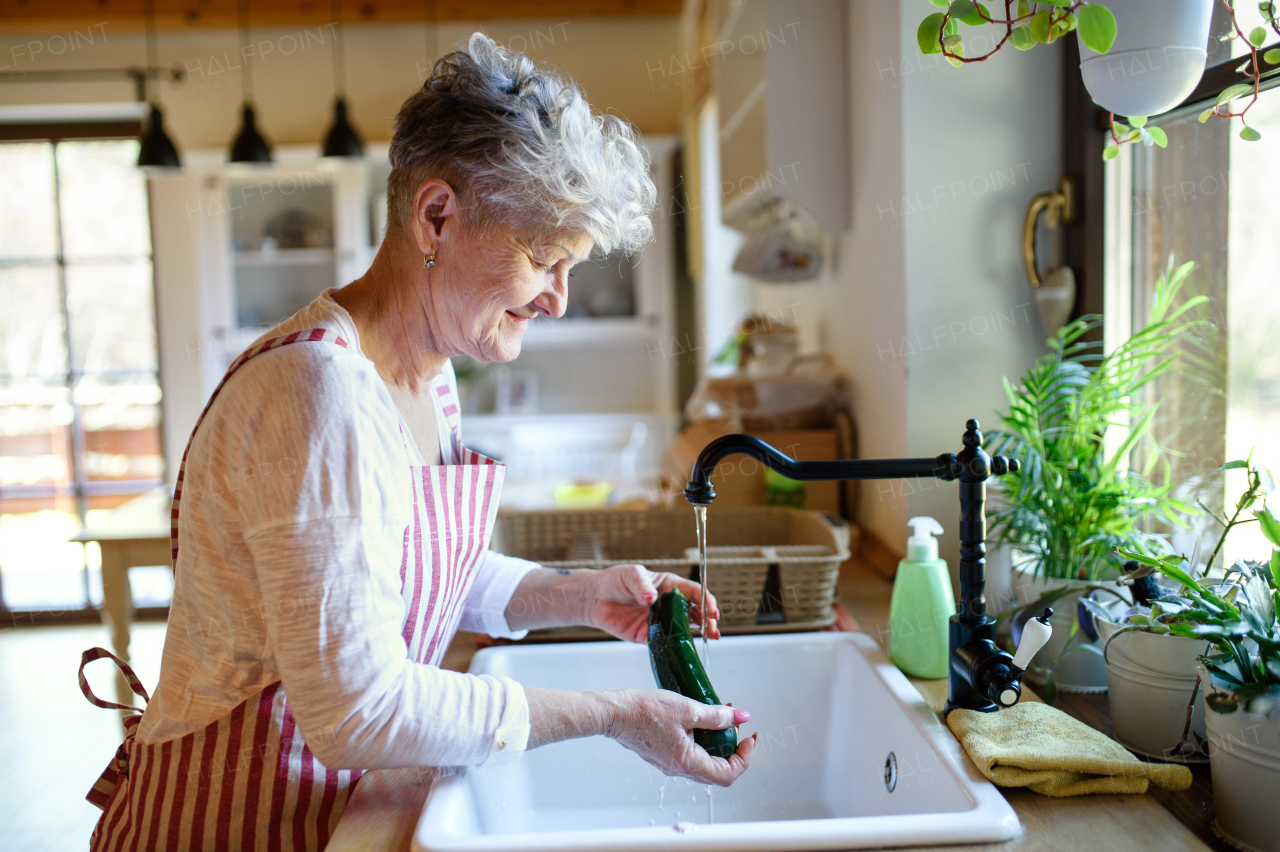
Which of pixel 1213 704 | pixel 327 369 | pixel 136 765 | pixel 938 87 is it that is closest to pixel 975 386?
pixel 938 87

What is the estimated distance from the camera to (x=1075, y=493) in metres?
1.10

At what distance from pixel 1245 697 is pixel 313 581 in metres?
0.73

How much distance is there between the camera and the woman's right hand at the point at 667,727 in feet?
2.66

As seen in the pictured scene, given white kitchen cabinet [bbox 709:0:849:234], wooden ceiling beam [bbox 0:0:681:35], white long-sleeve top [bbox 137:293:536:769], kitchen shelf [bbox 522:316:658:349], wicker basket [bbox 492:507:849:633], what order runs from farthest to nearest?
kitchen shelf [bbox 522:316:658:349] < wooden ceiling beam [bbox 0:0:681:35] < white kitchen cabinet [bbox 709:0:849:234] < wicker basket [bbox 492:507:849:633] < white long-sleeve top [bbox 137:293:536:769]

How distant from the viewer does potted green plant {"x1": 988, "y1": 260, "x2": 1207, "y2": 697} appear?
41.9 inches

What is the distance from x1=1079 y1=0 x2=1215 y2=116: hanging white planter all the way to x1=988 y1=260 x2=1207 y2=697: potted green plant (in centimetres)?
30

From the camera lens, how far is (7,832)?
7.79 ft

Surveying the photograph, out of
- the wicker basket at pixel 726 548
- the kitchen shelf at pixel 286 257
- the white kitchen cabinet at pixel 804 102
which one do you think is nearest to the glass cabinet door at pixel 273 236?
the kitchen shelf at pixel 286 257

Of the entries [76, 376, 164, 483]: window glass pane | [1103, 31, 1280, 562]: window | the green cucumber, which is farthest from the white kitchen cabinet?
[76, 376, 164, 483]: window glass pane

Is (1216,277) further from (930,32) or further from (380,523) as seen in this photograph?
(380,523)

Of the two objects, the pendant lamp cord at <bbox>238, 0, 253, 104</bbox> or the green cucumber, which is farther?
the pendant lamp cord at <bbox>238, 0, 253, 104</bbox>

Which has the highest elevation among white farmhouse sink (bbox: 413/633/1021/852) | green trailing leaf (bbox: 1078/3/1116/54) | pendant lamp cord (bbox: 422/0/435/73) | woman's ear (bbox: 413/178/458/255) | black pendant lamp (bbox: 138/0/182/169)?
pendant lamp cord (bbox: 422/0/435/73)

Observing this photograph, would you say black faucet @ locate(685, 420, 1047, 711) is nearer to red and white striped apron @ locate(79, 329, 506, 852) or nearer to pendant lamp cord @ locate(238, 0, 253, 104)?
red and white striped apron @ locate(79, 329, 506, 852)

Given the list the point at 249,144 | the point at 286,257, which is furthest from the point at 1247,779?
the point at 286,257
